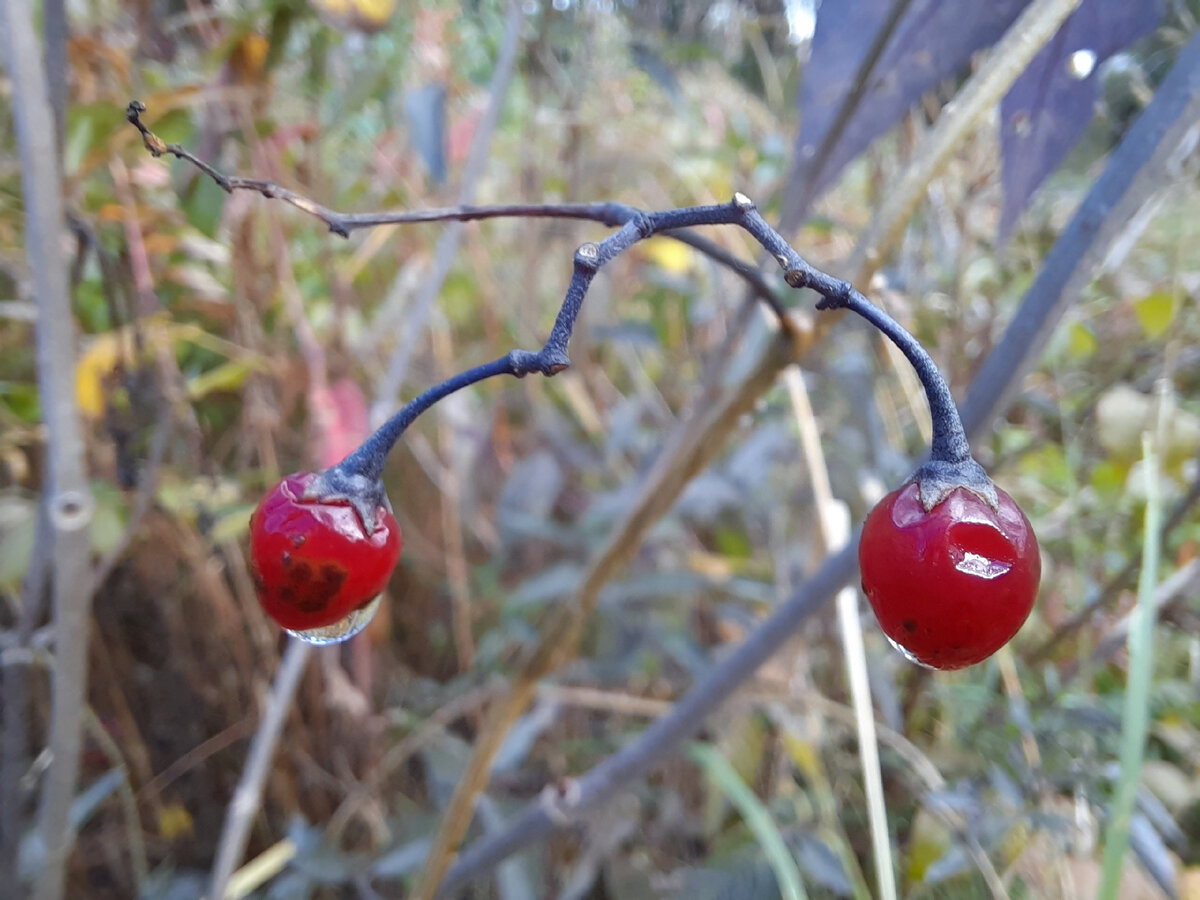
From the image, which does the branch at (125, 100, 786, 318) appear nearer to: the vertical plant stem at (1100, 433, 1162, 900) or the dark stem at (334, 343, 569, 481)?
the dark stem at (334, 343, 569, 481)

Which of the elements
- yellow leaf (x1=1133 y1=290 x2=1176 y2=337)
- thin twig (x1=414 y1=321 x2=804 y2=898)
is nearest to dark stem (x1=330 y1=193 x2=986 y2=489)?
thin twig (x1=414 y1=321 x2=804 y2=898)

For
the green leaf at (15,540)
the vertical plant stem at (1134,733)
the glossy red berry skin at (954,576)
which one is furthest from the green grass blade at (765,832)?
the green leaf at (15,540)

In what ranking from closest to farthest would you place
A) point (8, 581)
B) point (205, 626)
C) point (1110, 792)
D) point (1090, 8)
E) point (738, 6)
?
1. point (1090, 8)
2. point (8, 581)
3. point (1110, 792)
4. point (205, 626)
5. point (738, 6)

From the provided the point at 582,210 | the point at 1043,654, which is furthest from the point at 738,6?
the point at 582,210

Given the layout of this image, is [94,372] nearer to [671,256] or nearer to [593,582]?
[593,582]

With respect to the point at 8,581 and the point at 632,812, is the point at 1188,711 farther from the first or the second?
the point at 8,581

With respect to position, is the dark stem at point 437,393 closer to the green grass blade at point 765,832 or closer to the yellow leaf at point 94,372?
the green grass blade at point 765,832

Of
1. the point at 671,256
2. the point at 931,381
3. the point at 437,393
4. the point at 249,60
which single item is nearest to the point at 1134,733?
the point at 931,381
